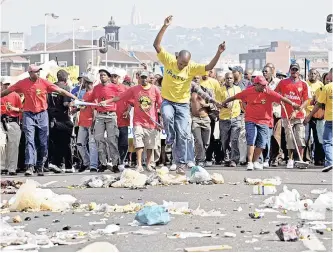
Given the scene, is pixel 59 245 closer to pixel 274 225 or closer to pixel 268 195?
pixel 274 225

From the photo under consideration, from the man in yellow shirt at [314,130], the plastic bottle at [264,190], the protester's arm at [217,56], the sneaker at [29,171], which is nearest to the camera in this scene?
the plastic bottle at [264,190]

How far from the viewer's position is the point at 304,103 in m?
19.8

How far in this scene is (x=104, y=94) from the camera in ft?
63.9

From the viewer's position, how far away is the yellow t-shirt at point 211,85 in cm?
2114

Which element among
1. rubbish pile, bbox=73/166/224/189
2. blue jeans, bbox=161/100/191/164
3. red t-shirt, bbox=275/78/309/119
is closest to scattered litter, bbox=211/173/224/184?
rubbish pile, bbox=73/166/224/189

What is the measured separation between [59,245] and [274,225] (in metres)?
2.43

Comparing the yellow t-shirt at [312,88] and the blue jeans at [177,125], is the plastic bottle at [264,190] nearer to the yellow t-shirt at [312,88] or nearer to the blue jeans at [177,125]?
the blue jeans at [177,125]

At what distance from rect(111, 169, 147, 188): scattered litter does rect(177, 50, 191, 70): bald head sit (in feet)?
8.00

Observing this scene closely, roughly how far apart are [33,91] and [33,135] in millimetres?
824

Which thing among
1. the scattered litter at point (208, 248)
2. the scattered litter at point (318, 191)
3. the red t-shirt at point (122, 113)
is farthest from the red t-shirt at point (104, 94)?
the scattered litter at point (208, 248)

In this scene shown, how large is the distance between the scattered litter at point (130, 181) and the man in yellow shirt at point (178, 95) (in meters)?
1.65

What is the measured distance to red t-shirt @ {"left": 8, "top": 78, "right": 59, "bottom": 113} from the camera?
18.4 meters


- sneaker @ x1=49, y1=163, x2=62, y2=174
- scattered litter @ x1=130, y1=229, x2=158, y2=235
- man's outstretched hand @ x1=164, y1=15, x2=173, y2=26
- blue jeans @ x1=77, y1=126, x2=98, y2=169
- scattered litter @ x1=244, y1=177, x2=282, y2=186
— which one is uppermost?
man's outstretched hand @ x1=164, y1=15, x2=173, y2=26

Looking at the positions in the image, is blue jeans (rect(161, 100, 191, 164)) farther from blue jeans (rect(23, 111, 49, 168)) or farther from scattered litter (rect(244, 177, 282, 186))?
blue jeans (rect(23, 111, 49, 168))
